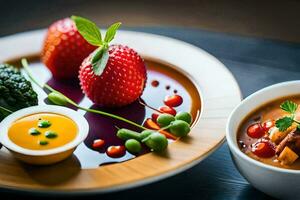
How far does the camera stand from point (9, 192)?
4.01ft

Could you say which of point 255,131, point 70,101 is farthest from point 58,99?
point 255,131

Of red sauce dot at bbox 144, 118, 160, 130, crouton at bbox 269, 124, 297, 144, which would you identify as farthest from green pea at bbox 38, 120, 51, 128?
crouton at bbox 269, 124, 297, 144

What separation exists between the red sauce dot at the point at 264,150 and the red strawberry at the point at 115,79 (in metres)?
0.40

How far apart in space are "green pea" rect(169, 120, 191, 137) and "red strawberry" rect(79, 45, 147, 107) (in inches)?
8.0

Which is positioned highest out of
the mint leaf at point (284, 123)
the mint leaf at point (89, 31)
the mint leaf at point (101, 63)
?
the mint leaf at point (89, 31)

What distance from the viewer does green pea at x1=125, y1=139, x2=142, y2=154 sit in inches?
51.4

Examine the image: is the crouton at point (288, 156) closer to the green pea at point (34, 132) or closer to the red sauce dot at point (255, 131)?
the red sauce dot at point (255, 131)

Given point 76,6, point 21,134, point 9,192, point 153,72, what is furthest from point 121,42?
point 76,6

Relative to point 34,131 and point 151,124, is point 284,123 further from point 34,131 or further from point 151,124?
point 34,131

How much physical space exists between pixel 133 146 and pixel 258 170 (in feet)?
0.88

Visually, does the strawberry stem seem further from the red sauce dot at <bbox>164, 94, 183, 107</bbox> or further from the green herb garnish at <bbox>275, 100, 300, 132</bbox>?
the green herb garnish at <bbox>275, 100, 300, 132</bbox>

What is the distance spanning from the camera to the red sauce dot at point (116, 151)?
1.33 m

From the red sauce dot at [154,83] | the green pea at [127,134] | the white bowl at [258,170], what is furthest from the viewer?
the red sauce dot at [154,83]

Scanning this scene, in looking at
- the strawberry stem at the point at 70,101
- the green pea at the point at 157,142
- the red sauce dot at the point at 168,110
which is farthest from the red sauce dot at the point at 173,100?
the green pea at the point at 157,142
